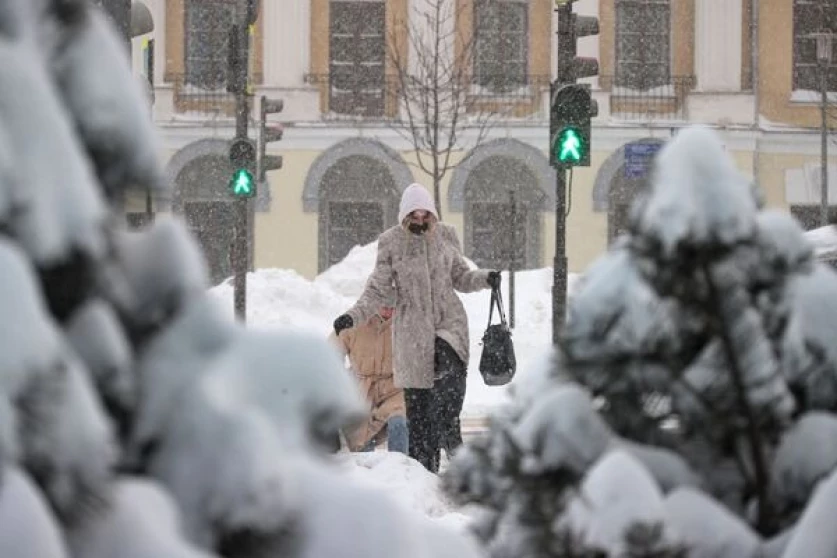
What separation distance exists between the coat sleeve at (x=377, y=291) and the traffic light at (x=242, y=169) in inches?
387

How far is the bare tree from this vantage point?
33906 mm

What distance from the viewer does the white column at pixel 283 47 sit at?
1406 inches

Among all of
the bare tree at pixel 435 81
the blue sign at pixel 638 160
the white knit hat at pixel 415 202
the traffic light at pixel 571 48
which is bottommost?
the white knit hat at pixel 415 202

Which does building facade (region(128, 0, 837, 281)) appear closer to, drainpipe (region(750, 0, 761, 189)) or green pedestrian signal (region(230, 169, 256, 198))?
drainpipe (region(750, 0, 761, 189))

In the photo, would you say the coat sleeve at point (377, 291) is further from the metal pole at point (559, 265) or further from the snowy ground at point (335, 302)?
the snowy ground at point (335, 302)

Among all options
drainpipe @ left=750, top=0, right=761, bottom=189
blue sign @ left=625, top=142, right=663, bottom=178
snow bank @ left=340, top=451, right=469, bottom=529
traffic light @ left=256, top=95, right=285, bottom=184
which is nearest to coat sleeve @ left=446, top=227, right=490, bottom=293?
snow bank @ left=340, top=451, right=469, bottom=529

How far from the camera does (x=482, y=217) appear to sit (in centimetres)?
3550

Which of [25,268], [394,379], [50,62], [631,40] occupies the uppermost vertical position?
[631,40]

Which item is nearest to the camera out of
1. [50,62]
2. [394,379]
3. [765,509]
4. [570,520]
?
[50,62]

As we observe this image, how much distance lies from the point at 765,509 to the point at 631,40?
35.3m

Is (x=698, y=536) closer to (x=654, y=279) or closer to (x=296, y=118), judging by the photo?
(x=654, y=279)

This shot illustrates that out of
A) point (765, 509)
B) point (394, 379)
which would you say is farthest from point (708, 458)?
point (394, 379)

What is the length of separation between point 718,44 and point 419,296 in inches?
1117

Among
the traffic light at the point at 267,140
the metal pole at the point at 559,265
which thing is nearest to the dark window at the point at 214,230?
the traffic light at the point at 267,140
